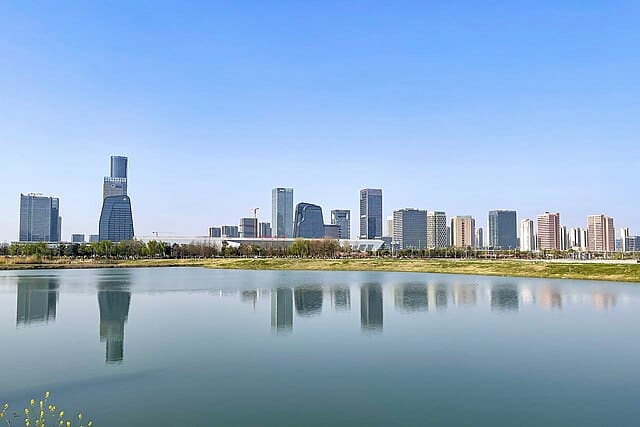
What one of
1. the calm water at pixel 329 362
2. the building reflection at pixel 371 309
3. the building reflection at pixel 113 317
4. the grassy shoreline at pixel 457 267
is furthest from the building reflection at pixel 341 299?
the grassy shoreline at pixel 457 267

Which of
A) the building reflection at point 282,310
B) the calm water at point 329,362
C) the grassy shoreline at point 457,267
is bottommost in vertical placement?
the building reflection at point 282,310

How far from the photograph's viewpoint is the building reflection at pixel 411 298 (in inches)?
1170

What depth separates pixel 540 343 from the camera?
1886 cm

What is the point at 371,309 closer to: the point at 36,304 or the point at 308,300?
the point at 308,300

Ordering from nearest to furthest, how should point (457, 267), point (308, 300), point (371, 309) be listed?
point (371, 309)
point (308, 300)
point (457, 267)

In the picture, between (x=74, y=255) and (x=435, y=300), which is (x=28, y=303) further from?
(x=74, y=255)

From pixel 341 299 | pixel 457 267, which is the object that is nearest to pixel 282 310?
pixel 341 299

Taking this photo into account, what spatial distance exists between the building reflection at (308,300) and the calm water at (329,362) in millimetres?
240

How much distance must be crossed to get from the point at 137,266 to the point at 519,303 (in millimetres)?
67084

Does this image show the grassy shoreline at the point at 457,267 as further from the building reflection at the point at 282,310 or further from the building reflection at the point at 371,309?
the building reflection at the point at 282,310

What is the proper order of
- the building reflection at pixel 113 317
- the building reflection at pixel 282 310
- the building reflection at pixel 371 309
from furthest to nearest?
the building reflection at pixel 371 309, the building reflection at pixel 282 310, the building reflection at pixel 113 317

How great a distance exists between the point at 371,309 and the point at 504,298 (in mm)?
10819

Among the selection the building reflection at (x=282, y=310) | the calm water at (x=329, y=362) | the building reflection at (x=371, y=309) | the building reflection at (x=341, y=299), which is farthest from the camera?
the building reflection at (x=341, y=299)

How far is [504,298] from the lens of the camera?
34.6m
